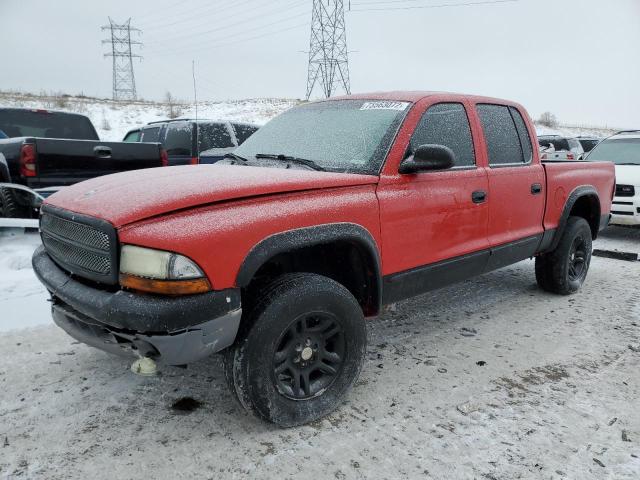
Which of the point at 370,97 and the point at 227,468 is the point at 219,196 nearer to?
the point at 227,468

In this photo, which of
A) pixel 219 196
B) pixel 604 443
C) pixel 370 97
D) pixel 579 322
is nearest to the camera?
pixel 219 196

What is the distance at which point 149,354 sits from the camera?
7.14 ft

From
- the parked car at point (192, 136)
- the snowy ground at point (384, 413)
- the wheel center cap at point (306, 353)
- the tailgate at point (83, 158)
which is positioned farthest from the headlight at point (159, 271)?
the parked car at point (192, 136)

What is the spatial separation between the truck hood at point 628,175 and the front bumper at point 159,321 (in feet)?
24.5

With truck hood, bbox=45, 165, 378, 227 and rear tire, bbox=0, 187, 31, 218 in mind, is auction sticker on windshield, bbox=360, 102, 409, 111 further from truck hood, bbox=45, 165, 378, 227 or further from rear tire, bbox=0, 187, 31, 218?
rear tire, bbox=0, 187, 31, 218

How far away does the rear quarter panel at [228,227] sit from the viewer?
6.82 ft

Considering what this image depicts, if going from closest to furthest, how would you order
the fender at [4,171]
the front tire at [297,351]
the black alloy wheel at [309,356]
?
the front tire at [297,351]
the black alloy wheel at [309,356]
the fender at [4,171]

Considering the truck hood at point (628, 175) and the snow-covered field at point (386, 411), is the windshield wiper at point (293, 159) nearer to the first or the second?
the snow-covered field at point (386, 411)

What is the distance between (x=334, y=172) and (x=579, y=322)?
2.68 metres

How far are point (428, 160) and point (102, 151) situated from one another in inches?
A: 174

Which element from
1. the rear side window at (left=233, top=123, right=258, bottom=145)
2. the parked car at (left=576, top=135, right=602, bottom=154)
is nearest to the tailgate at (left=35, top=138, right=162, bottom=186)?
the rear side window at (left=233, top=123, right=258, bottom=145)

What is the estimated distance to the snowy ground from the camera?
2232 millimetres

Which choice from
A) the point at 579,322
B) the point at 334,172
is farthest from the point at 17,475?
the point at 579,322

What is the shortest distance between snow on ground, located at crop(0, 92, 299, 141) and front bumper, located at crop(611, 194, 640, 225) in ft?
56.0
